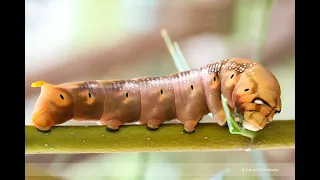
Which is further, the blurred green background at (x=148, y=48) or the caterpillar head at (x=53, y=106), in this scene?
the blurred green background at (x=148, y=48)

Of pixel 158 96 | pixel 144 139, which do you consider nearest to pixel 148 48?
pixel 158 96

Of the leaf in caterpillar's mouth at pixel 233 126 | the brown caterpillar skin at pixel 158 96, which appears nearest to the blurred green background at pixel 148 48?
the brown caterpillar skin at pixel 158 96

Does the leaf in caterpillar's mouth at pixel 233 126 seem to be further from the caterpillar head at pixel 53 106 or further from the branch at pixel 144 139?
the caterpillar head at pixel 53 106

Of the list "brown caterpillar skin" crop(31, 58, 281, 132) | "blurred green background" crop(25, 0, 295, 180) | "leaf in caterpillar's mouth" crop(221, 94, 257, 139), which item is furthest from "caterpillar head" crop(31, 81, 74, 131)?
"leaf in caterpillar's mouth" crop(221, 94, 257, 139)

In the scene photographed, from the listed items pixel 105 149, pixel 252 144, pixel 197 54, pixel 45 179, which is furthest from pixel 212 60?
pixel 45 179

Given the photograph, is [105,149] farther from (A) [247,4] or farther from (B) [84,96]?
(A) [247,4]

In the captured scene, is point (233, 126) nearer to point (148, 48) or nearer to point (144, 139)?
point (144, 139)
